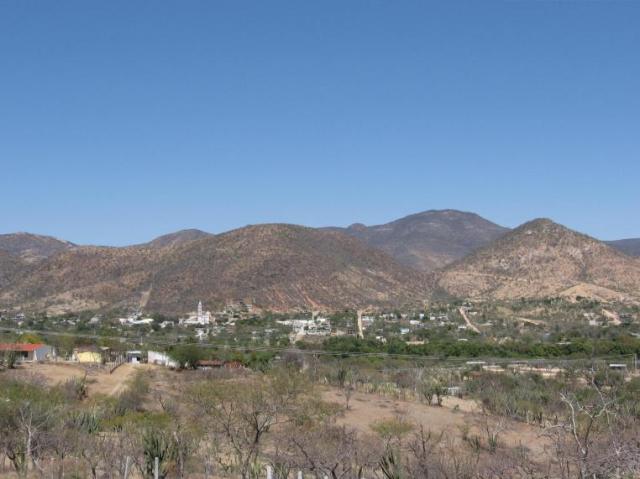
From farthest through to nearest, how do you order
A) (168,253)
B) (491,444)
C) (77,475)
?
(168,253) < (491,444) < (77,475)

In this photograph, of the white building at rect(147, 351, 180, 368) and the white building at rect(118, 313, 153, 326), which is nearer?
the white building at rect(147, 351, 180, 368)

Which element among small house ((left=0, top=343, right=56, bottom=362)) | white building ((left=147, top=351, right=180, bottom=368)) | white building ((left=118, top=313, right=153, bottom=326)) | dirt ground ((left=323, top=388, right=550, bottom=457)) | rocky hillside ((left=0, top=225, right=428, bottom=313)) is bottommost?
dirt ground ((left=323, top=388, right=550, bottom=457))

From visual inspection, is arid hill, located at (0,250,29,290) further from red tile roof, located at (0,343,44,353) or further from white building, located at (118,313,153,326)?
red tile roof, located at (0,343,44,353)

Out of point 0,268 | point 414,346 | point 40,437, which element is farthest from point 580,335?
point 0,268

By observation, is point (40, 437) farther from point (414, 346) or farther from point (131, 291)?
point (131, 291)

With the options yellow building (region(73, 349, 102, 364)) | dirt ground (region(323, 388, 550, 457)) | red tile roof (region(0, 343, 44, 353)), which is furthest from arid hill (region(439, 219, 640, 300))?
red tile roof (region(0, 343, 44, 353))

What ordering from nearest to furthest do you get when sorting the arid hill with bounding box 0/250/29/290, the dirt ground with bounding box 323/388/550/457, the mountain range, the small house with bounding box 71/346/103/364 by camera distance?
the dirt ground with bounding box 323/388/550/457 → the small house with bounding box 71/346/103/364 → the mountain range → the arid hill with bounding box 0/250/29/290
